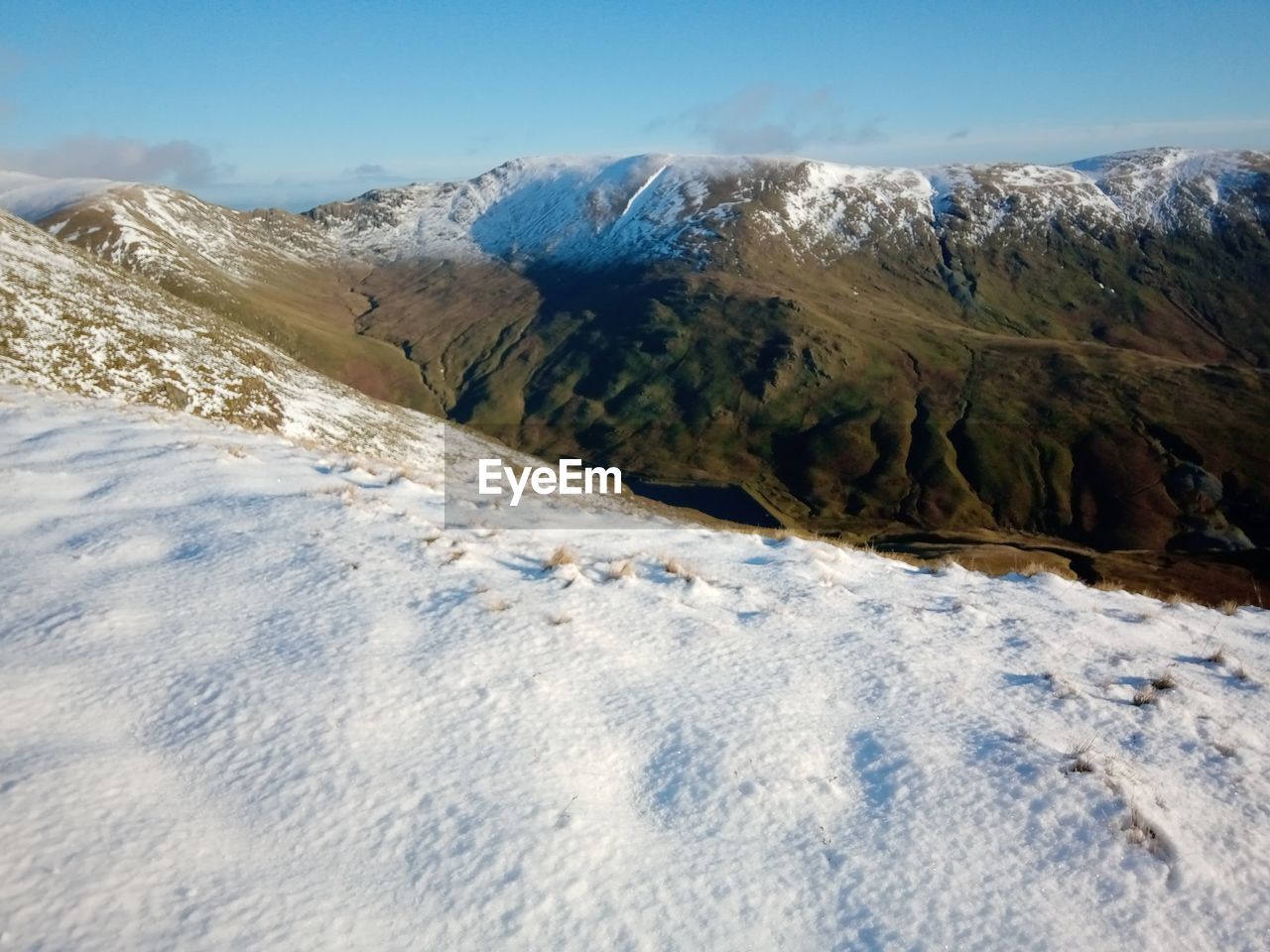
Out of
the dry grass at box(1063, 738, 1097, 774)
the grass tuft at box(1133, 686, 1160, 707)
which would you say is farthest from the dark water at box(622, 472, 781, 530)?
the dry grass at box(1063, 738, 1097, 774)

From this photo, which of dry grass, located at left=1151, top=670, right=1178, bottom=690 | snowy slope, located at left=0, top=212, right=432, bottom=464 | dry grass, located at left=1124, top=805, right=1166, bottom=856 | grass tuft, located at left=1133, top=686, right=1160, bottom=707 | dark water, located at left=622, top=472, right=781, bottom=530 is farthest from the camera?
dark water, located at left=622, top=472, right=781, bottom=530

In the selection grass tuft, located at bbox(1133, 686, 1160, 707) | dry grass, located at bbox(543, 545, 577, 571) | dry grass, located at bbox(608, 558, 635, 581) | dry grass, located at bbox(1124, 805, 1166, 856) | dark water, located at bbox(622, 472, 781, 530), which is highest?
dry grass, located at bbox(543, 545, 577, 571)

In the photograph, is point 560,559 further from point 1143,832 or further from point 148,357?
point 148,357

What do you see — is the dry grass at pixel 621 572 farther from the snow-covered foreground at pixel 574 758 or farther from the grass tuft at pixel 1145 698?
the grass tuft at pixel 1145 698

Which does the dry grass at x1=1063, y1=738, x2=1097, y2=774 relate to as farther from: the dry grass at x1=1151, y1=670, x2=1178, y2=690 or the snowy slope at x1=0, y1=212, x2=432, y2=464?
the snowy slope at x1=0, y1=212, x2=432, y2=464

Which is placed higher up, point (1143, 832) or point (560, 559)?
point (560, 559)

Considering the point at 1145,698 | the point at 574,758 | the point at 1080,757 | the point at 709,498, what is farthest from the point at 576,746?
the point at 709,498

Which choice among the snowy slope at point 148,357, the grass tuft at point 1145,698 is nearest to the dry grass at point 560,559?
the grass tuft at point 1145,698
